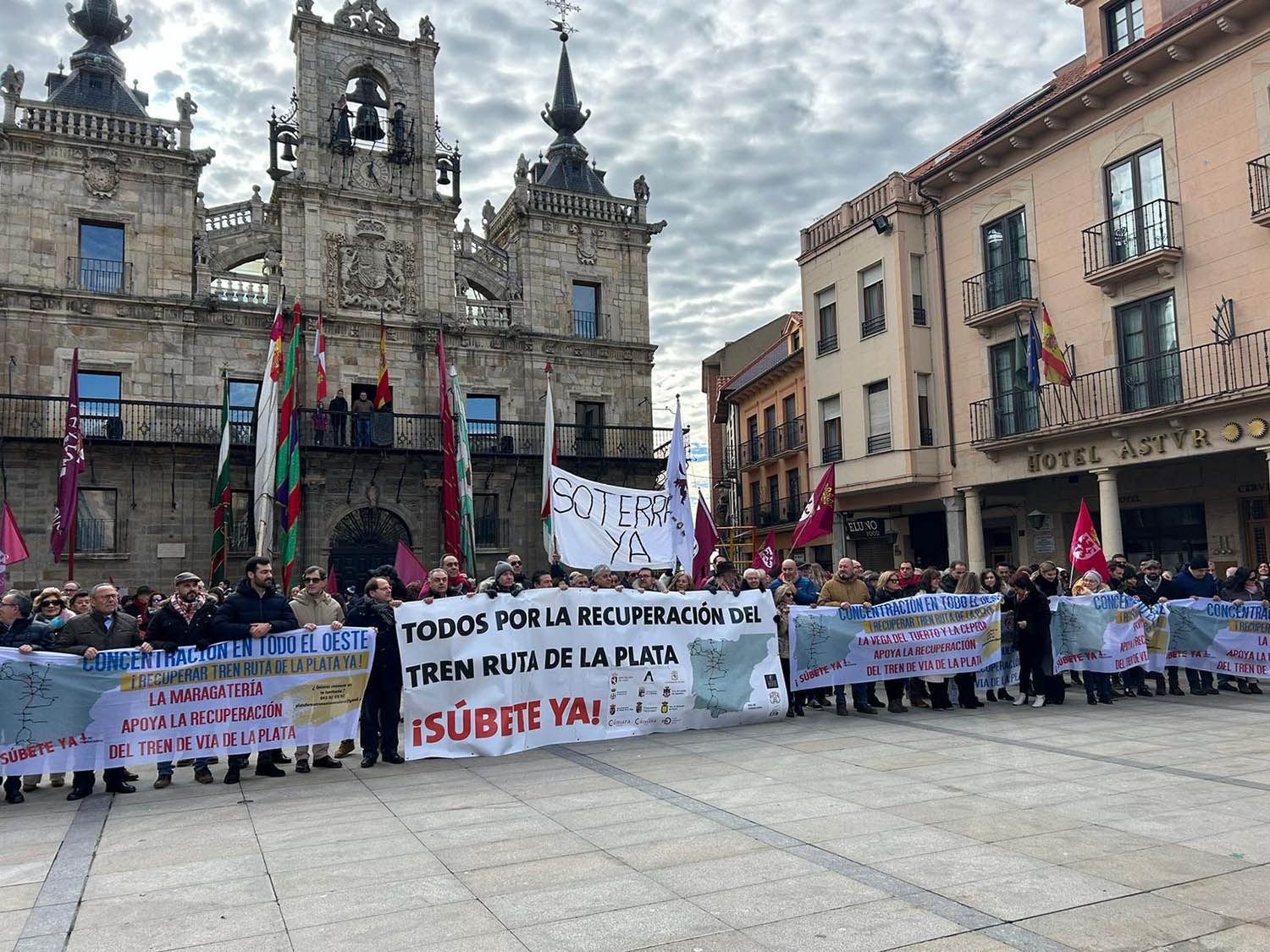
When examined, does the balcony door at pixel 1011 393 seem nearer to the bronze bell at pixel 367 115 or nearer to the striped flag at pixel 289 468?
the striped flag at pixel 289 468

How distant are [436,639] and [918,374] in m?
18.6

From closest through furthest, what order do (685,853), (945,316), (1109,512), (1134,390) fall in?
(685,853)
(1134,390)
(1109,512)
(945,316)

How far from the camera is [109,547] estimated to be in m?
25.8

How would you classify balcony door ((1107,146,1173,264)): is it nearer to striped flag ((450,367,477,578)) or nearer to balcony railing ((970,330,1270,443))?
balcony railing ((970,330,1270,443))

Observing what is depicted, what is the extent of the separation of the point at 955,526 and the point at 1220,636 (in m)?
11.2

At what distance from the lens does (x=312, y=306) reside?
28500 mm

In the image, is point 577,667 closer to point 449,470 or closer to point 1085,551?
point 1085,551

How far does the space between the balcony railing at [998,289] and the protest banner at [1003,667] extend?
11.8 metres

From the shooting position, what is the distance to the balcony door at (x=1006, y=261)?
76.0ft

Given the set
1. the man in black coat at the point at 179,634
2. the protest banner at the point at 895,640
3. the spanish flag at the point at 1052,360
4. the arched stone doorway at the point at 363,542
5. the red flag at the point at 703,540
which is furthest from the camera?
the arched stone doorway at the point at 363,542

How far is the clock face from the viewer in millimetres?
29828

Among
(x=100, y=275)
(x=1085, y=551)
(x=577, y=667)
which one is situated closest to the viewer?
(x=577, y=667)

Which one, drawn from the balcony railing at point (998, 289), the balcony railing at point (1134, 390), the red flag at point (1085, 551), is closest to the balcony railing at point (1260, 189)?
the balcony railing at point (1134, 390)

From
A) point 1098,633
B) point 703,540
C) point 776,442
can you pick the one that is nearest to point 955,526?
point 703,540
